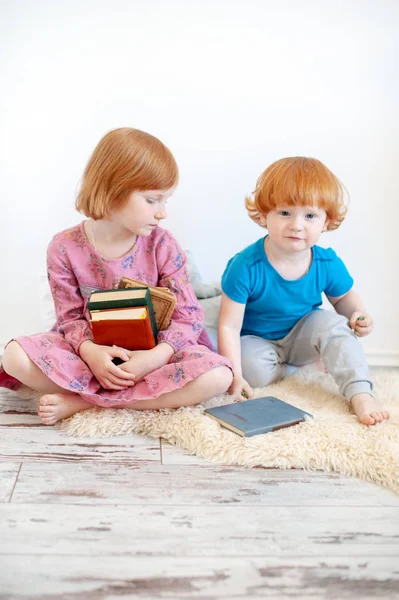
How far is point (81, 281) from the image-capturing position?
1308 mm

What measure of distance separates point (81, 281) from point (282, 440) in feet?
1.84

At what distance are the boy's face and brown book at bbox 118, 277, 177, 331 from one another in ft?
0.92


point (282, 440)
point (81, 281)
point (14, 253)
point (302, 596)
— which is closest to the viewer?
point (302, 596)

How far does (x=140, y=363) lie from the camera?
1.20 metres

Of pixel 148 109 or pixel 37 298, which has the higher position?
pixel 148 109

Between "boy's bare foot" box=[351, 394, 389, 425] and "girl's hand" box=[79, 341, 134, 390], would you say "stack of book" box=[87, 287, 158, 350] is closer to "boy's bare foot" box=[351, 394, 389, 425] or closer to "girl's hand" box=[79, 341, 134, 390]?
"girl's hand" box=[79, 341, 134, 390]

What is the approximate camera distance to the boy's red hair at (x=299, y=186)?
4.16ft

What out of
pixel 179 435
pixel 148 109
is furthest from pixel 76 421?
pixel 148 109

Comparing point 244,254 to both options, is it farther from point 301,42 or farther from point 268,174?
point 301,42

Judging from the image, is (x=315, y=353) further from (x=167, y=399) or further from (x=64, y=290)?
(x=64, y=290)

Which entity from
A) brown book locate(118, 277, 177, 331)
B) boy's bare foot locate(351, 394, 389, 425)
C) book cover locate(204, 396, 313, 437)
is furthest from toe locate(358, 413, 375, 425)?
brown book locate(118, 277, 177, 331)

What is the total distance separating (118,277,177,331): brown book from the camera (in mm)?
1258

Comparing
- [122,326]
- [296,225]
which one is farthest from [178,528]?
[296,225]

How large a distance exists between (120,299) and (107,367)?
0.14 meters
